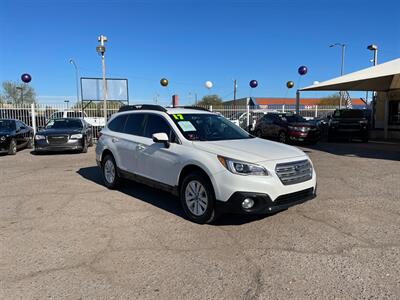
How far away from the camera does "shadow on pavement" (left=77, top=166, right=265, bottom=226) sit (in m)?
5.20

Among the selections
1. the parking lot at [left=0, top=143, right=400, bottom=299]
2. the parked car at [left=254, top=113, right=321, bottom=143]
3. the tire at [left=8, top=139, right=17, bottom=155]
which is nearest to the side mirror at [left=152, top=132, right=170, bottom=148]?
the parking lot at [left=0, top=143, right=400, bottom=299]

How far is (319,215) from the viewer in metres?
5.44

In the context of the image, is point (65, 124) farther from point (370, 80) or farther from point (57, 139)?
point (370, 80)

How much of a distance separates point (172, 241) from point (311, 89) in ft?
48.0

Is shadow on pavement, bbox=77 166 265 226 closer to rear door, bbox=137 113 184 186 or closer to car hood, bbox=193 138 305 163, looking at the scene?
Result: rear door, bbox=137 113 184 186

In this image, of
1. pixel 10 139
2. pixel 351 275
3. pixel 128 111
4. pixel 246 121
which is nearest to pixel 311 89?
pixel 246 121

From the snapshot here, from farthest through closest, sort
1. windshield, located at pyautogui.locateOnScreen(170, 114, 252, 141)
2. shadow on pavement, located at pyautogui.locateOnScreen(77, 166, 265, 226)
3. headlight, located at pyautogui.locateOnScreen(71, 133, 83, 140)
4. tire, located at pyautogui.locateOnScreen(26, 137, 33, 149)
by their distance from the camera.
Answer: tire, located at pyautogui.locateOnScreen(26, 137, 33, 149) < headlight, located at pyautogui.locateOnScreen(71, 133, 83, 140) < windshield, located at pyautogui.locateOnScreen(170, 114, 252, 141) < shadow on pavement, located at pyautogui.locateOnScreen(77, 166, 265, 226)

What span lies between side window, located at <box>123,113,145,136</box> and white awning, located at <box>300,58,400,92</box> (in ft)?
31.2

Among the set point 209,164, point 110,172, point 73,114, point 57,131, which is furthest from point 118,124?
point 73,114

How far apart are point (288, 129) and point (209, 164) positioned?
12198 mm

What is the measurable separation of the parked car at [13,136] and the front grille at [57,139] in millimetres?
1644

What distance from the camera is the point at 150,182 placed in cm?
600

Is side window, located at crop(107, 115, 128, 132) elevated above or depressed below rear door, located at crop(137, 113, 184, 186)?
above

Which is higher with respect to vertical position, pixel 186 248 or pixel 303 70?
pixel 303 70
